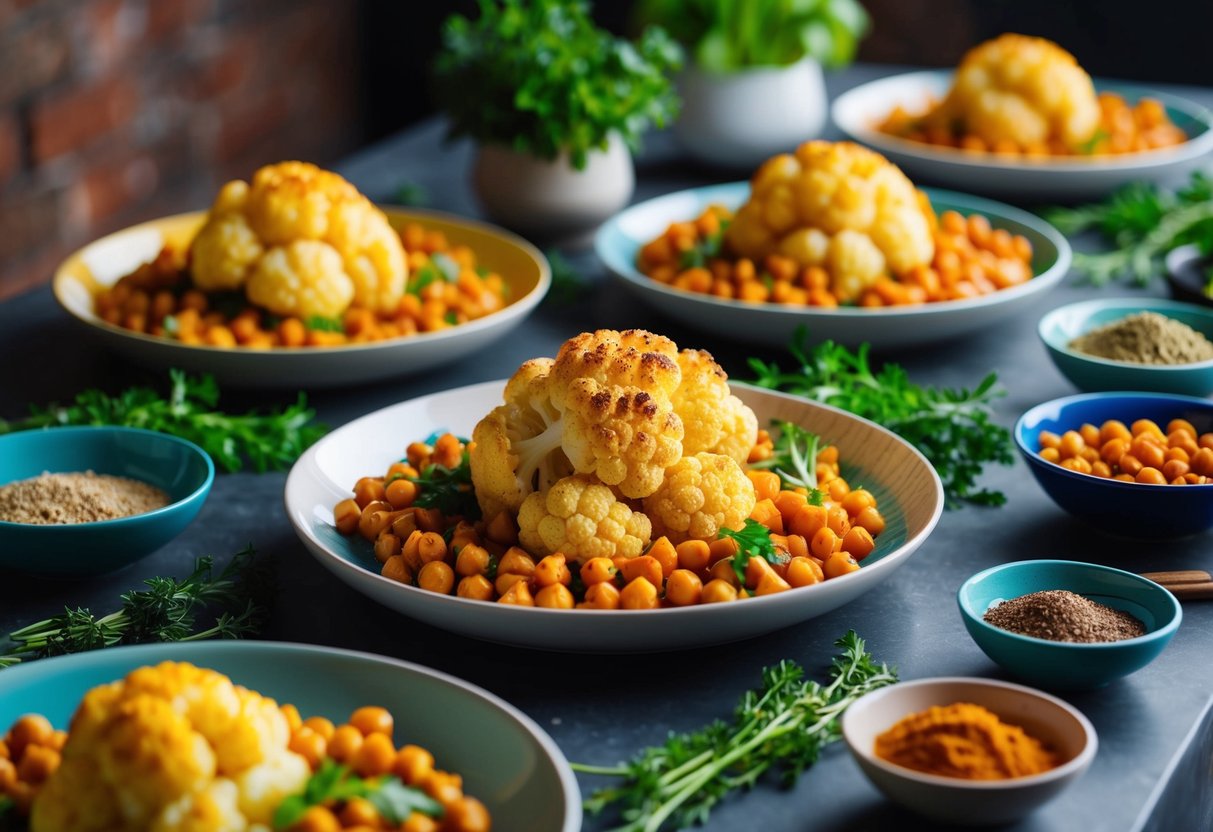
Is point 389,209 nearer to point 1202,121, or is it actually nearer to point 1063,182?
point 1063,182

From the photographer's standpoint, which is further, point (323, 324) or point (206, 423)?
point (323, 324)

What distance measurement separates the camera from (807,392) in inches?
79.0

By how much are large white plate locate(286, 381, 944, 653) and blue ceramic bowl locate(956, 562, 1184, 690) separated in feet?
0.31

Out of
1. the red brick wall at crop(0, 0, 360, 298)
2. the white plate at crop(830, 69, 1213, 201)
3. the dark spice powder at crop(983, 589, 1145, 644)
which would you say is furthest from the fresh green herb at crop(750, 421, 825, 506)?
the red brick wall at crop(0, 0, 360, 298)

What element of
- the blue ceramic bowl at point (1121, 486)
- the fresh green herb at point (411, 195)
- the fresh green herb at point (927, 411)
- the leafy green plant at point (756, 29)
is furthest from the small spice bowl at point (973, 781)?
the leafy green plant at point (756, 29)

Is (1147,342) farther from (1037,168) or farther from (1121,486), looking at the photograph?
(1037,168)

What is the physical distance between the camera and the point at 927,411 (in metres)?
1.94

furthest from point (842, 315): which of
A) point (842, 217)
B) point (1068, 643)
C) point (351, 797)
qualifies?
point (351, 797)

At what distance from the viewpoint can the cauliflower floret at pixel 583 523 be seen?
1.45 meters

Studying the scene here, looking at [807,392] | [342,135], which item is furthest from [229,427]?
[342,135]

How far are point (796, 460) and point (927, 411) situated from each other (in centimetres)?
33

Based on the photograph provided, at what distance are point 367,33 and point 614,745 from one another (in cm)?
456

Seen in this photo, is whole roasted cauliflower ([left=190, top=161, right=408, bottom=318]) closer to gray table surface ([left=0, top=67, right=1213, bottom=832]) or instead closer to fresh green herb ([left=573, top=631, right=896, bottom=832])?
gray table surface ([left=0, top=67, right=1213, bottom=832])

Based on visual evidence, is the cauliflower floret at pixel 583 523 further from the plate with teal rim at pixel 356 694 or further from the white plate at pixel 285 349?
the white plate at pixel 285 349
